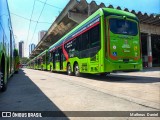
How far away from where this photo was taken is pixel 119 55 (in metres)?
9.98

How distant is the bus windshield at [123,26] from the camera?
397 inches

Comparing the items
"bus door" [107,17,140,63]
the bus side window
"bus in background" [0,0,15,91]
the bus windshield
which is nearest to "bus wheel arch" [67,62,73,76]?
the bus side window

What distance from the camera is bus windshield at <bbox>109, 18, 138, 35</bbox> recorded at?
10078mm

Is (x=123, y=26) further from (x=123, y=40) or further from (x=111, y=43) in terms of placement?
(x=111, y=43)

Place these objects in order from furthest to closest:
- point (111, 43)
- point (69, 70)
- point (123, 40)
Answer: point (69, 70) → point (123, 40) → point (111, 43)

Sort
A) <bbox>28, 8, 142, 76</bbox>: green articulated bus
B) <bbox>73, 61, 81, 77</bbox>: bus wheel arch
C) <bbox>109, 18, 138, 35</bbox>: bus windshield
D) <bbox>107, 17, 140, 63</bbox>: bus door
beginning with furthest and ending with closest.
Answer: <bbox>73, 61, 81, 77</bbox>: bus wheel arch < <bbox>109, 18, 138, 35</bbox>: bus windshield < <bbox>107, 17, 140, 63</bbox>: bus door < <bbox>28, 8, 142, 76</bbox>: green articulated bus

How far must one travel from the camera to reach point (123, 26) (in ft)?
34.2

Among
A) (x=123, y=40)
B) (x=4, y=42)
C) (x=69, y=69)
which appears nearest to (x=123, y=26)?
(x=123, y=40)

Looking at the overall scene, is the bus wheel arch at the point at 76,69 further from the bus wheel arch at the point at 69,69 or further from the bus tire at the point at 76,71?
the bus wheel arch at the point at 69,69

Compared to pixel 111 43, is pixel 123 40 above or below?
above

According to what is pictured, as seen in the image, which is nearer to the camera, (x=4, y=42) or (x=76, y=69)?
(x=4, y=42)

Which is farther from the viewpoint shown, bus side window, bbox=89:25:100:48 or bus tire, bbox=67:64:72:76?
bus tire, bbox=67:64:72:76

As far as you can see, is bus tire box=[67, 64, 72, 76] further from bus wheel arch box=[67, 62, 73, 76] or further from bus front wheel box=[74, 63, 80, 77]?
bus front wheel box=[74, 63, 80, 77]

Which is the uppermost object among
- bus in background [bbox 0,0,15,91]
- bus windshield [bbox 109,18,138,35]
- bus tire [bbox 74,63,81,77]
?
bus windshield [bbox 109,18,138,35]
